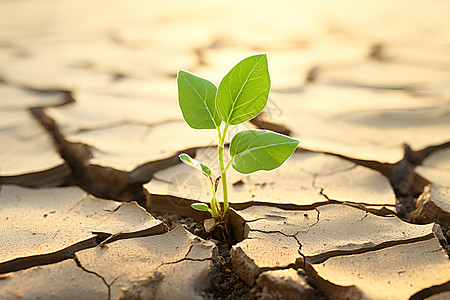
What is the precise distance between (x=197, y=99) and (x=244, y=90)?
0.11 m

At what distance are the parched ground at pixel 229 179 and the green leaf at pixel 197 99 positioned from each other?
0.33 metres

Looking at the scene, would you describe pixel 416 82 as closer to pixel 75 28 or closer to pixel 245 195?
pixel 245 195

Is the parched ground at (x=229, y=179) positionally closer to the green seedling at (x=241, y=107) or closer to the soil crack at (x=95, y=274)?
the soil crack at (x=95, y=274)

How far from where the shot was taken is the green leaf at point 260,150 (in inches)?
42.7

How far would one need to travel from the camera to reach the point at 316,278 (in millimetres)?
1084

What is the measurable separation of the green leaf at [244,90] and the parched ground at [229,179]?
1.10 ft

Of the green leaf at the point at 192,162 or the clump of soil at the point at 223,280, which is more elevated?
the green leaf at the point at 192,162

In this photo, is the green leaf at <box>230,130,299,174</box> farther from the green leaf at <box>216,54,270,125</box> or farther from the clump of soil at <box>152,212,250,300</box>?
the clump of soil at <box>152,212,250,300</box>

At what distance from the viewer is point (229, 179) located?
5.16 ft

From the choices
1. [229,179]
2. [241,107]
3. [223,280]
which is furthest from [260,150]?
[229,179]

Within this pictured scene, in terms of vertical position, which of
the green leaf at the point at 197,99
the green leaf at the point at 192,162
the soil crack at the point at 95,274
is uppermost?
the green leaf at the point at 197,99

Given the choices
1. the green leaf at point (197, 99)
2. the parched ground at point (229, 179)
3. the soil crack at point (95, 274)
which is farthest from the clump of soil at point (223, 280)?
the green leaf at point (197, 99)

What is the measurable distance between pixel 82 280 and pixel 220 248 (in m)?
0.37

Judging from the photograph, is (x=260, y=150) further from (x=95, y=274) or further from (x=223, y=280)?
(x=95, y=274)
